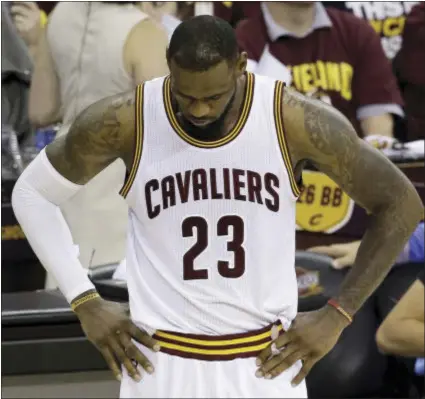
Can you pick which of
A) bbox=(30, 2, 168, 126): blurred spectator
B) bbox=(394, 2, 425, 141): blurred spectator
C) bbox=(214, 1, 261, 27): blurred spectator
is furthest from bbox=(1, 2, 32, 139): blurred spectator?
bbox=(394, 2, 425, 141): blurred spectator

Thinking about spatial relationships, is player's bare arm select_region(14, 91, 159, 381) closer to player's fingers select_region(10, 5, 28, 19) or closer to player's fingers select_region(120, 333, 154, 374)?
player's fingers select_region(120, 333, 154, 374)

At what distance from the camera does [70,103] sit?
11.7 feet

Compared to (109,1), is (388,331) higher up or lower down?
lower down

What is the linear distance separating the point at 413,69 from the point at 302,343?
273cm

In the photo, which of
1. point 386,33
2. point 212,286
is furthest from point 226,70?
point 386,33

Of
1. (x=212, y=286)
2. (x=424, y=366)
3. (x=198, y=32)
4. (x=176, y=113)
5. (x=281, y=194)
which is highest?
(x=198, y=32)

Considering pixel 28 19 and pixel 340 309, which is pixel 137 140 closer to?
pixel 340 309

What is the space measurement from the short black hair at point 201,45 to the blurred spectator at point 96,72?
58.7 inches

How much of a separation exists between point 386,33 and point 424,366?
1.99 m

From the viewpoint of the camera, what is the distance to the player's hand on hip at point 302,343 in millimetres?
1995

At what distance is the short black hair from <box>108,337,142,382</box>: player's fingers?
64cm

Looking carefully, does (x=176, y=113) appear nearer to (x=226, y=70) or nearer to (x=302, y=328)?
(x=226, y=70)

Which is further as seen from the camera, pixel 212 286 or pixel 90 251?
pixel 90 251

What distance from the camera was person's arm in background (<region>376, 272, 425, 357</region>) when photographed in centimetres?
279
